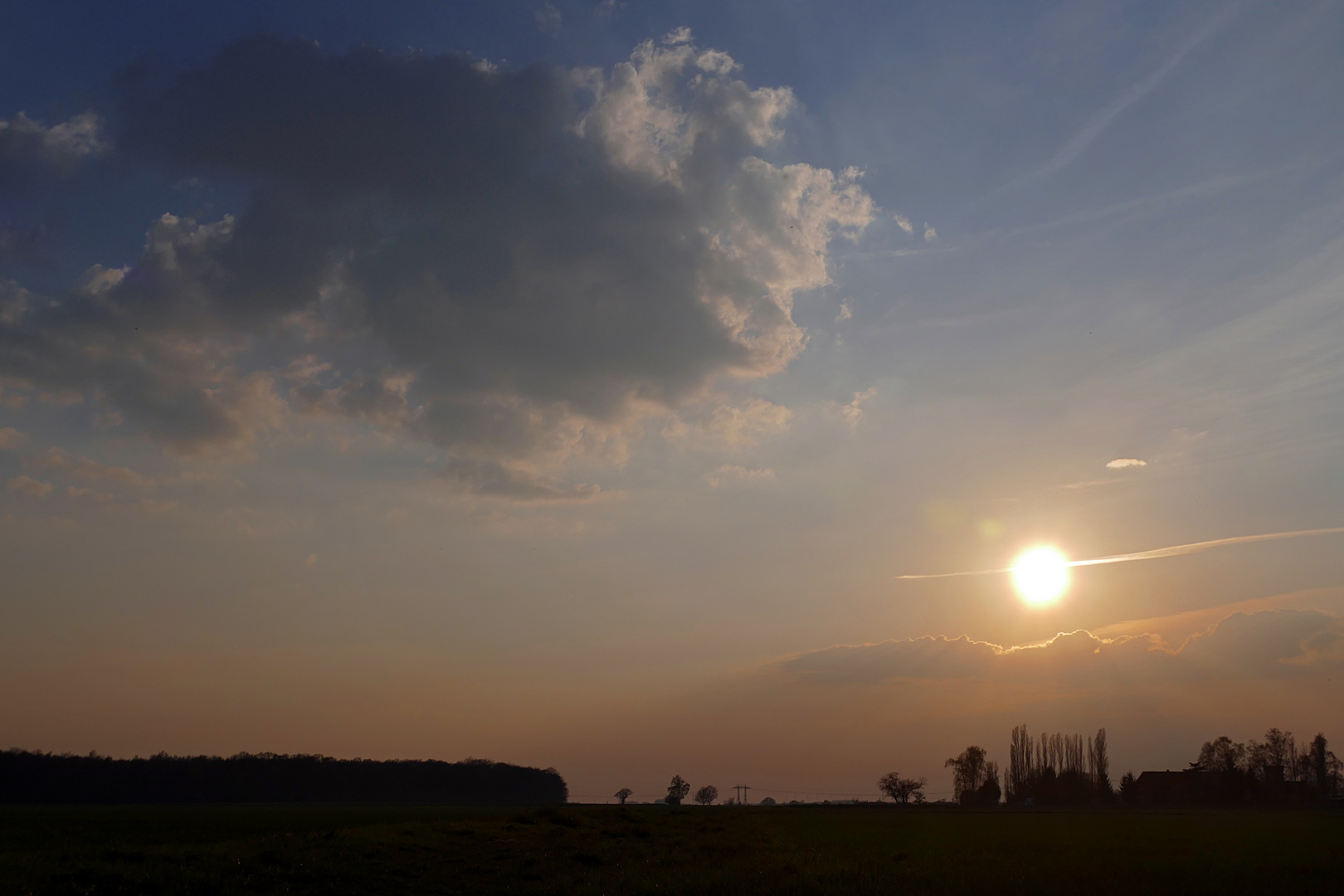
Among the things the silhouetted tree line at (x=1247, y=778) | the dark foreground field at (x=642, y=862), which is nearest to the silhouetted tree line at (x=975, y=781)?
the silhouetted tree line at (x=1247, y=778)

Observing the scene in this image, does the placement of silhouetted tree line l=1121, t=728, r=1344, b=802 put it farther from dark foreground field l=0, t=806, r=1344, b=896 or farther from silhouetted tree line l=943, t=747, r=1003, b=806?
dark foreground field l=0, t=806, r=1344, b=896

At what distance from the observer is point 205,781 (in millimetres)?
162625

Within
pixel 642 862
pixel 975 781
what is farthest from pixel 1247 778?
pixel 642 862

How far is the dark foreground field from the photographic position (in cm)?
2092

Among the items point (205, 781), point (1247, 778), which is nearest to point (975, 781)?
point (1247, 778)

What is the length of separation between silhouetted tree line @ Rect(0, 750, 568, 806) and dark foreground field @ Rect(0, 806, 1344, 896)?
122150mm

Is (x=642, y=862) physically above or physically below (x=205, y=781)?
above

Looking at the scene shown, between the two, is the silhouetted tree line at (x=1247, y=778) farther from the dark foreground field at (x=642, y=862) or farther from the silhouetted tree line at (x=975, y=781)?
the dark foreground field at (x=642, y=862)

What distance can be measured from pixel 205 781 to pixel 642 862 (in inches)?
6688

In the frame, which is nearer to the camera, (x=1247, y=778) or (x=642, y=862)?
(x=642, y=862)

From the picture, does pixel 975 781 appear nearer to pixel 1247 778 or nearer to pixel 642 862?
pixel 1247 778

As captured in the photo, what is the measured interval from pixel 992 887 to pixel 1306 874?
11849mm

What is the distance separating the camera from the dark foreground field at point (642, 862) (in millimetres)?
20922

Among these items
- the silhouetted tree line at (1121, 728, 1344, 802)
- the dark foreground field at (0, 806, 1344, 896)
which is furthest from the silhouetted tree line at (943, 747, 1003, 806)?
the dark foreground field at (0, 806, 1344, 896)
